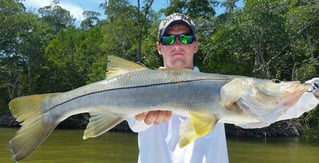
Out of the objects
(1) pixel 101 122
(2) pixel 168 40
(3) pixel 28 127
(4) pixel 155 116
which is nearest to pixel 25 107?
(3) pixel 28 127

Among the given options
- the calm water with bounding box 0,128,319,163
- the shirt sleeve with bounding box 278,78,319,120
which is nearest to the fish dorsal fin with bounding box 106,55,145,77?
the shirt sleeve with bounding box 278,78,319,120

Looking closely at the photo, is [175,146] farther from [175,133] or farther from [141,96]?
[141,96]

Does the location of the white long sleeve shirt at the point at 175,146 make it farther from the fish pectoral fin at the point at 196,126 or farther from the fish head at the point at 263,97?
the fish head at the point at 263,97

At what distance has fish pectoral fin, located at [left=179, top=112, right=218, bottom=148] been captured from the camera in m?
2.32

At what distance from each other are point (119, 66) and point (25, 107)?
556 millimetres

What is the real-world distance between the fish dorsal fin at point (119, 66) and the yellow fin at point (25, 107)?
417 millimetres

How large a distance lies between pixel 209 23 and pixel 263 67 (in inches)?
199

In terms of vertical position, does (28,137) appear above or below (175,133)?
above

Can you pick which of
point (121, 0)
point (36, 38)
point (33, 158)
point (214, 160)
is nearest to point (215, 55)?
point (121, 0)

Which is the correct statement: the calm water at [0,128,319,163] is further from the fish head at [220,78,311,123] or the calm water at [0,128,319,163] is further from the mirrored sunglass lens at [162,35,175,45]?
the fish head at [220,78,311,123]

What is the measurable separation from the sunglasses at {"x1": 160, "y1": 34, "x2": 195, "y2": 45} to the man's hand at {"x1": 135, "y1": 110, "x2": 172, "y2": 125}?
2.31ft

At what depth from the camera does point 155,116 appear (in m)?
2.61

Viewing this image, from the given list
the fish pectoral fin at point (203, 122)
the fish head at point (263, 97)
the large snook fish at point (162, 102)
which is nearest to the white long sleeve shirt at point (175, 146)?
the large snook fish at point (162, 102)

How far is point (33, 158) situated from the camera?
14.3 metres
